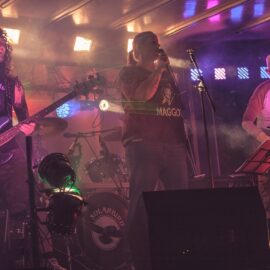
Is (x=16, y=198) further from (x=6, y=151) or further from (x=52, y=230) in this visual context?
(x=52, y=230)

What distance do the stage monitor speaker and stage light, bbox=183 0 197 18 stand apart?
12.6ft

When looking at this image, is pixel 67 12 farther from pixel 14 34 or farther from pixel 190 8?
pixel 190 8

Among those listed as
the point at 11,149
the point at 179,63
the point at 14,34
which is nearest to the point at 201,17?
the point at 179,63

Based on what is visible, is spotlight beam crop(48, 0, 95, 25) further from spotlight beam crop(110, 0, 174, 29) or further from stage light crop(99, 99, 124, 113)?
stage light crop(99, 99, 124, 113)

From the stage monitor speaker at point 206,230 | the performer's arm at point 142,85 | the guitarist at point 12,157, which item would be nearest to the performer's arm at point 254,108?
the performer's arm at point 142,85

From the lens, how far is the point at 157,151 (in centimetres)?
462

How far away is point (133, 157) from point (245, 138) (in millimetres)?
4351

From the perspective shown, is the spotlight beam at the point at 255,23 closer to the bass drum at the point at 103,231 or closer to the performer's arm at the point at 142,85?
the bass drum at the point at 103,231

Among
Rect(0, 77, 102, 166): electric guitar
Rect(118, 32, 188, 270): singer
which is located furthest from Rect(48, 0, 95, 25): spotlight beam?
Rect(118, 32, 188, 270): singer

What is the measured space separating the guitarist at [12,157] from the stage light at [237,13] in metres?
3.20

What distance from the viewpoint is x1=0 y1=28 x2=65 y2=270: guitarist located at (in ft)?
16.9

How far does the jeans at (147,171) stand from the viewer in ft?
14.5

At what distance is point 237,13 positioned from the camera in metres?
7.39

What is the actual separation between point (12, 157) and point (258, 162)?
8.09 ft
